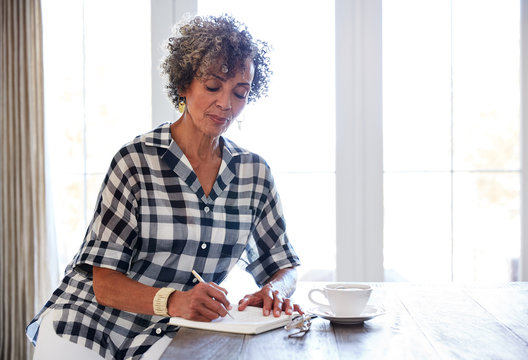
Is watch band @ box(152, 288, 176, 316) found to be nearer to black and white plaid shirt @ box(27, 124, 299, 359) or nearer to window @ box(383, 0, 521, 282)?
black and white plaid shirt @ box(27, 124, 299, 359)

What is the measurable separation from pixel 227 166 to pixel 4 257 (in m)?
1.64

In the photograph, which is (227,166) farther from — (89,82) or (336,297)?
(89,82)

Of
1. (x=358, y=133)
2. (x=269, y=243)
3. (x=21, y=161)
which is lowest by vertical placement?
(x=269, y=243)

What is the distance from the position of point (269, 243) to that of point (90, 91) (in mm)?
1607

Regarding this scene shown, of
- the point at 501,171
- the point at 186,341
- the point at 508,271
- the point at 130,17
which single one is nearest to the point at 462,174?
the point at 501,171

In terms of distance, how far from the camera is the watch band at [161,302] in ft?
4.43

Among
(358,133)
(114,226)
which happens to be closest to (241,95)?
(114,226)

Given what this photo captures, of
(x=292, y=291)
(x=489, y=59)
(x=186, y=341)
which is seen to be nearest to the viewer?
(x=186, y=341)

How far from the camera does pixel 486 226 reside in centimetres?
288

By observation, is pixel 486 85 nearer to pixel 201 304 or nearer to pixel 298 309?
pixel 298 309

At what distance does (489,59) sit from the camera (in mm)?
2846

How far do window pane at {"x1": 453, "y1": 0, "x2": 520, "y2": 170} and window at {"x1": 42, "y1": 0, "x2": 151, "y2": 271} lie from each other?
1464 millimetres

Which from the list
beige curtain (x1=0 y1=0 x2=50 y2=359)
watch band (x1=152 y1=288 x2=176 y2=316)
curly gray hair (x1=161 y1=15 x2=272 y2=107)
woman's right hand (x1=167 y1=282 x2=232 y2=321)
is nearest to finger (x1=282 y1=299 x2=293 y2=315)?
woman's right hand (x1=167 y1=282 x2=232 y2=321)

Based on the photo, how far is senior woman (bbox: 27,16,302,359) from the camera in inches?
58.1
